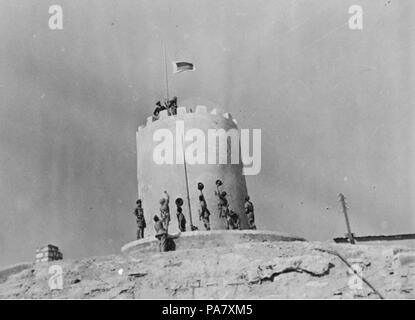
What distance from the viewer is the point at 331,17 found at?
1409 centimetres

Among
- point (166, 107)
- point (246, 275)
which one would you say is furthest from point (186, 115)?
point (246, 275)

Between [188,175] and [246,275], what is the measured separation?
6.27 m

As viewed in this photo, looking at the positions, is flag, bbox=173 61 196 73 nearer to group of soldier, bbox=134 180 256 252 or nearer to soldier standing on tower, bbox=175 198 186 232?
group of soldier, bbox=134 180 256 252

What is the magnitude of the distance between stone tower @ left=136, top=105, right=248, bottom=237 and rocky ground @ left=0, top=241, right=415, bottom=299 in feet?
15.2

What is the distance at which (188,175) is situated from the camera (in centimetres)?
1770

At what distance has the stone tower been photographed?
689 inches

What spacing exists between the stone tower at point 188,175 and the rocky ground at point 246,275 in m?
4.63

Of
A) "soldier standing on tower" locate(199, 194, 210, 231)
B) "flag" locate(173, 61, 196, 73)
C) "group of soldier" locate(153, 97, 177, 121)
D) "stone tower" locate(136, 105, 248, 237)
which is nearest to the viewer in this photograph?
"soldier standing on tower" locate(199, 194, 210, 231)

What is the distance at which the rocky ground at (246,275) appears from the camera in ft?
38.0

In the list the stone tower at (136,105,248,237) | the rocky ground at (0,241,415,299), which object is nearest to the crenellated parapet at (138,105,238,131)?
the stone tower at (136,105,248,237)

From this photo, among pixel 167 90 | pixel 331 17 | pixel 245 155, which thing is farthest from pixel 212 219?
pixel 331 17

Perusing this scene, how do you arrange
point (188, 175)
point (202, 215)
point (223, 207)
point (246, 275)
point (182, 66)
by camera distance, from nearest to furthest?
1. point (246, 275)
2. point (202, 215)
3. point (223, 207)
4. point (188, 175)
5. point (182, 66)

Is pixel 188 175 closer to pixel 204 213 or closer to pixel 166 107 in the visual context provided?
pixel 204 213

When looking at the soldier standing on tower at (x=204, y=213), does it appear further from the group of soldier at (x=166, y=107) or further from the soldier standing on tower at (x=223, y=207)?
the group of soldier at (x=166, y=107)
